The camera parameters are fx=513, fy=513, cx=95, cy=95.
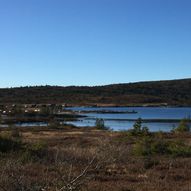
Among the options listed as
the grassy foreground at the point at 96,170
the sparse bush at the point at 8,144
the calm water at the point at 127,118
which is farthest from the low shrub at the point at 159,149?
the calm water at the point at 127,118

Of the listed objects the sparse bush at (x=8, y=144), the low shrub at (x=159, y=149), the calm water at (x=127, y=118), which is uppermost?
the sparse bush at (x=8, y=144)

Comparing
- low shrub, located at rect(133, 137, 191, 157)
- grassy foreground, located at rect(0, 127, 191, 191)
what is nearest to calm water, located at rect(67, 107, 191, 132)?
low shrub, located at rect(133, 137, 191, 157)

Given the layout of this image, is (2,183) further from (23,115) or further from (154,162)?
(23,115)

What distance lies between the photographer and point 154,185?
13.1 m

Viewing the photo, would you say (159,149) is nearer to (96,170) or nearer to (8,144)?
(8,144)

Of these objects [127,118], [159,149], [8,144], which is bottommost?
[127,118]

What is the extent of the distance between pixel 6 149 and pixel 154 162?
19.9 feet

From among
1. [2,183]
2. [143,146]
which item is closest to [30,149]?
[143,146]

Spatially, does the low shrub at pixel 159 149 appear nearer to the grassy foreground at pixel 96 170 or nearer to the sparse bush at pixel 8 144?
the grassy foreground at pixel 96 170

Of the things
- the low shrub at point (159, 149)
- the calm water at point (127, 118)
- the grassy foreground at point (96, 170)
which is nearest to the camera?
the grassy foreground at point (96, 170)

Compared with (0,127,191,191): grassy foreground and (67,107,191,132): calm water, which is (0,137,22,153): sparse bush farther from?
(67,107,191,132): calm water

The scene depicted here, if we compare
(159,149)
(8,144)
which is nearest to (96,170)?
(8,144)

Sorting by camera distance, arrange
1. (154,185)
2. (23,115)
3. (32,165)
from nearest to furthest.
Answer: (154,185) → (32,165) → (23,115)

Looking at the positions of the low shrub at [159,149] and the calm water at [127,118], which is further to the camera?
the calm water at [127,118]
